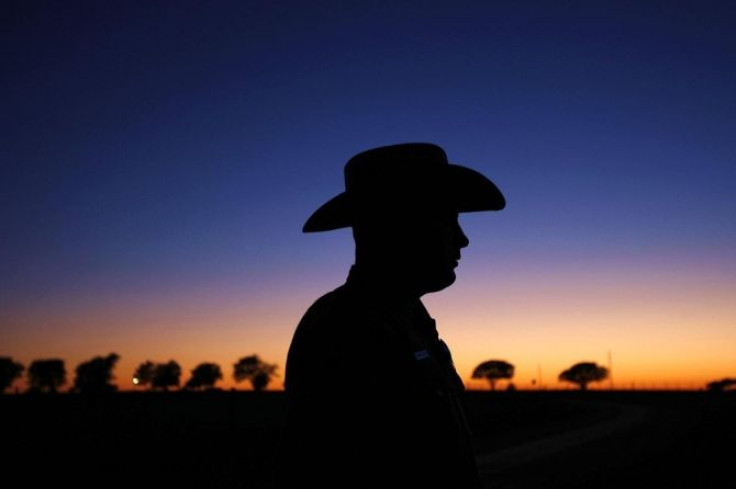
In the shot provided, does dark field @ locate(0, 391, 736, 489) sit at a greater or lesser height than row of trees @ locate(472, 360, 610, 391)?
lesser

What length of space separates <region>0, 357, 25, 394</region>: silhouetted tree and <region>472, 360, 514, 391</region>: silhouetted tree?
124 m

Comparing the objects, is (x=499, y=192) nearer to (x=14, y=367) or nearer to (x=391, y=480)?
(x=391, y=480)

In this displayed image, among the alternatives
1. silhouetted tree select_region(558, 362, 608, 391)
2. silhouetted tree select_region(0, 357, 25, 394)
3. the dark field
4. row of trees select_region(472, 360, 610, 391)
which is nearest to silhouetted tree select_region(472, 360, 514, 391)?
row of trees select_region(472, 360, 610, 391)

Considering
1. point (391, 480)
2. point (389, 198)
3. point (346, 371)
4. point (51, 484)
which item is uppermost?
point (389, 198)

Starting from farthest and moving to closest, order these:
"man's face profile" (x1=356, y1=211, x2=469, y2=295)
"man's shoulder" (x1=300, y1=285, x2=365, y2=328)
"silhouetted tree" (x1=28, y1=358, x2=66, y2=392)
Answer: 1. "silhouetted tree" (x1=28, y1=358, x2=66, y2=392)
2. "man's face profile" (x1=356, y1=211, x2=469, y2=295)
3. "man's shoulder" (x1=300, y1=285, x2=365, y2=328)

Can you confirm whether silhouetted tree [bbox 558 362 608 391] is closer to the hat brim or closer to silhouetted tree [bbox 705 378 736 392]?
silhouetted tree [bbox 705 378 736 392]

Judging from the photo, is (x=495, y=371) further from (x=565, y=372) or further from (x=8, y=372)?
(x=8, y=372)

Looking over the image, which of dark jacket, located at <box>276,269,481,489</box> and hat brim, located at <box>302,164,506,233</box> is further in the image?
hat brim, located at <box>302,164,506,233</box>

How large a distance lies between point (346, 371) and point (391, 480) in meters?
0.26

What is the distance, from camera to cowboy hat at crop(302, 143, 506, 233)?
→ 5.51 ft

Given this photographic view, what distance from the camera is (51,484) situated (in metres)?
11.6

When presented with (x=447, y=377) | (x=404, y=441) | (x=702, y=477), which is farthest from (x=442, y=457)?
(x=702, y=477)

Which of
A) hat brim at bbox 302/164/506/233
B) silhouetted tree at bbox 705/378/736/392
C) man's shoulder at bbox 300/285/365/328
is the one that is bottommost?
man's shoulder at bbox 300/285/365/328

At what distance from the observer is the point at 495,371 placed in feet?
601
